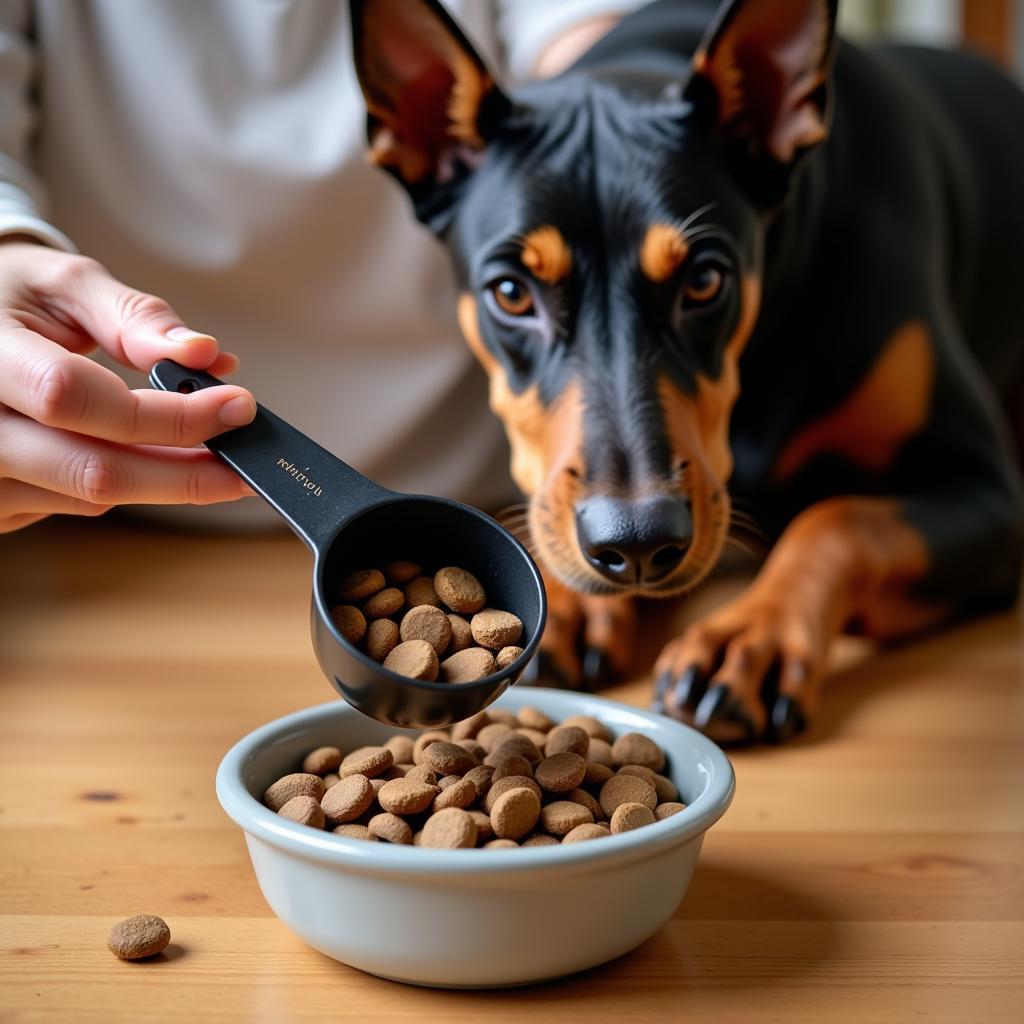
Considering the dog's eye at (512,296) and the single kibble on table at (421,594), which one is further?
the dog's eye at (512,296)

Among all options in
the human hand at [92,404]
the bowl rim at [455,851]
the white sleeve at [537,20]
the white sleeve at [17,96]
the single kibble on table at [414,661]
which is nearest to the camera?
the bowl rim at [455,851]

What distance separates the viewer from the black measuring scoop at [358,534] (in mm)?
752

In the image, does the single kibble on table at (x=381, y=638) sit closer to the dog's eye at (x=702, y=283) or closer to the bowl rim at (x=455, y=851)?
the bowl rim at (x=455, y=851)

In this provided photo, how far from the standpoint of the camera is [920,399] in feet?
4.74

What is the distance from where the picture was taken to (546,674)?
49.4 inches

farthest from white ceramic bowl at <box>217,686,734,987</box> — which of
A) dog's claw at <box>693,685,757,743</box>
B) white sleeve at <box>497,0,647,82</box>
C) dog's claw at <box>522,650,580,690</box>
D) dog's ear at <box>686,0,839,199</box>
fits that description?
white sleeve at <box>497,0,647,82</box>

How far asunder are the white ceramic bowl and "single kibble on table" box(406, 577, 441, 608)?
162mm

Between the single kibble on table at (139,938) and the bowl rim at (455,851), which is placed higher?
the bowl rim at (455,851)

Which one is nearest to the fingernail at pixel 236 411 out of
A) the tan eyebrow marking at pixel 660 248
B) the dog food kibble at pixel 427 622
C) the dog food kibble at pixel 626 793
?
the dog food kibble at pixel 427 622

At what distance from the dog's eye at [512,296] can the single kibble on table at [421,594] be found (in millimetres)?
450

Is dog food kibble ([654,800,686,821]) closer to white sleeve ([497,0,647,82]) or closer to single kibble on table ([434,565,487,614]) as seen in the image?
single kibble on table ([434,565,487,614])

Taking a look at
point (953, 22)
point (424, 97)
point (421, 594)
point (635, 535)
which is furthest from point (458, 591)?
point (953, 22)

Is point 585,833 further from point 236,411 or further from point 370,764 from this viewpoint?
point 236,411

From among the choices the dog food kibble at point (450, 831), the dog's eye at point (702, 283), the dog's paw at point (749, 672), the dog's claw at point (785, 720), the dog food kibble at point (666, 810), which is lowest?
the dog's claw at point (785, 720)
